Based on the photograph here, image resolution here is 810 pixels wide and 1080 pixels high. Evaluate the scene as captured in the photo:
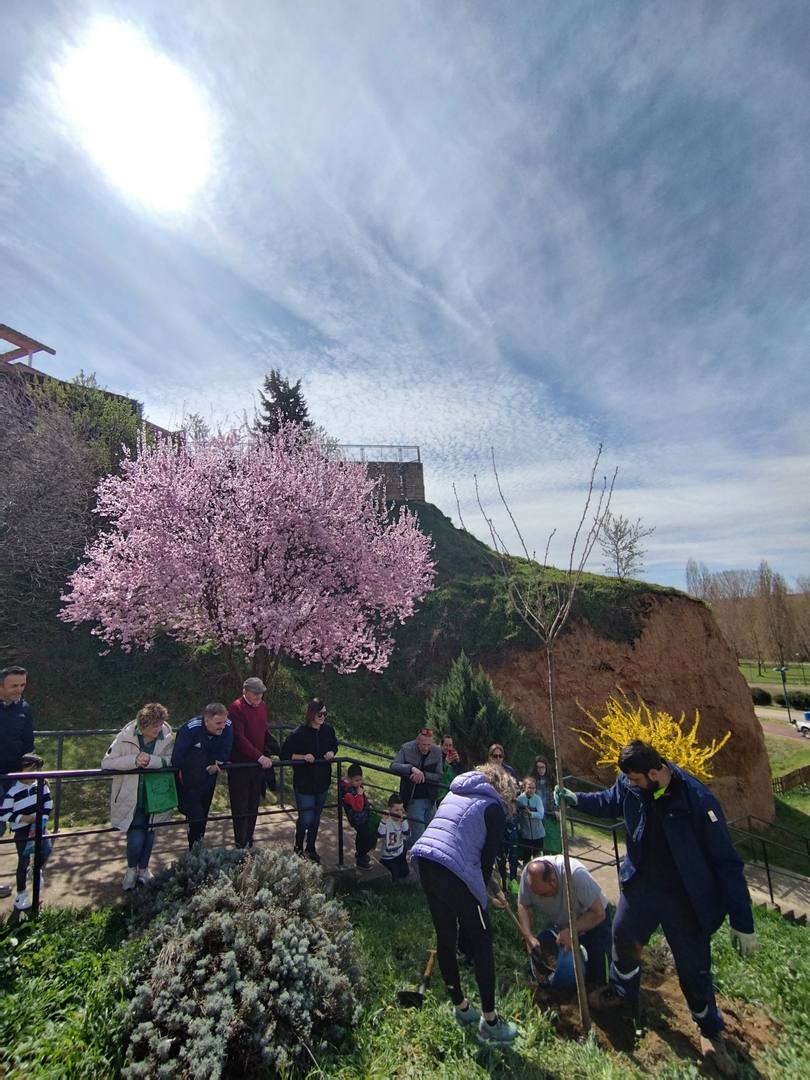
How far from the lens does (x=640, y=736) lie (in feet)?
46.4

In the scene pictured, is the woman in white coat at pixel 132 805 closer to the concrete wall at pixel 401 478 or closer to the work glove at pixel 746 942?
the work glove at pixel 746 942

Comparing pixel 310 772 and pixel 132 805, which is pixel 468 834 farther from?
pixel 132 805

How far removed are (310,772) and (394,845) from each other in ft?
3.92

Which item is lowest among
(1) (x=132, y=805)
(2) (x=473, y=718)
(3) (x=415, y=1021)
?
Answer: (3) (x=415, y=1021)

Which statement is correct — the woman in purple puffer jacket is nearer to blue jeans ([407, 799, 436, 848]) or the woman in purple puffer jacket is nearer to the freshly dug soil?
the freshly dug soil

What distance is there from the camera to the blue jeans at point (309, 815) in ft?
18.4

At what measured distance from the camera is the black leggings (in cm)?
337

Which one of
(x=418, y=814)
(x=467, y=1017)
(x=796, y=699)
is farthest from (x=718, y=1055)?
(x=796, y=699)

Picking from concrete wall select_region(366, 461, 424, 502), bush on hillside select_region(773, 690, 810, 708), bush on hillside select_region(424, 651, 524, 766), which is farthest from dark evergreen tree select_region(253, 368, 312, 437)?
bush on hillside select_region(773, 690, 810, 708)

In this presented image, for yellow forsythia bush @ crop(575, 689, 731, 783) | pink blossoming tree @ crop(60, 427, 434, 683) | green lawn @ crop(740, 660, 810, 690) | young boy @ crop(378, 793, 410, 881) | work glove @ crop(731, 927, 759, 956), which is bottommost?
green lawn @ crop(740, 660, 810, 690)

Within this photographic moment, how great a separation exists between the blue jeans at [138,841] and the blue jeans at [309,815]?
1.44 m

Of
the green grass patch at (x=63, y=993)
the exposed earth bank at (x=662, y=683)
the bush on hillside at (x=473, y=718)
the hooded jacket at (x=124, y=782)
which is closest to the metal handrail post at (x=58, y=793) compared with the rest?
the hooded jacket at (x=124, y=782)

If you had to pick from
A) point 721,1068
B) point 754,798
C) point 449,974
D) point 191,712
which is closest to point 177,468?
point 191,712

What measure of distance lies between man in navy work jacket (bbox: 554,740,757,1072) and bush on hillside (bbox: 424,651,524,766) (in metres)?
8.37
